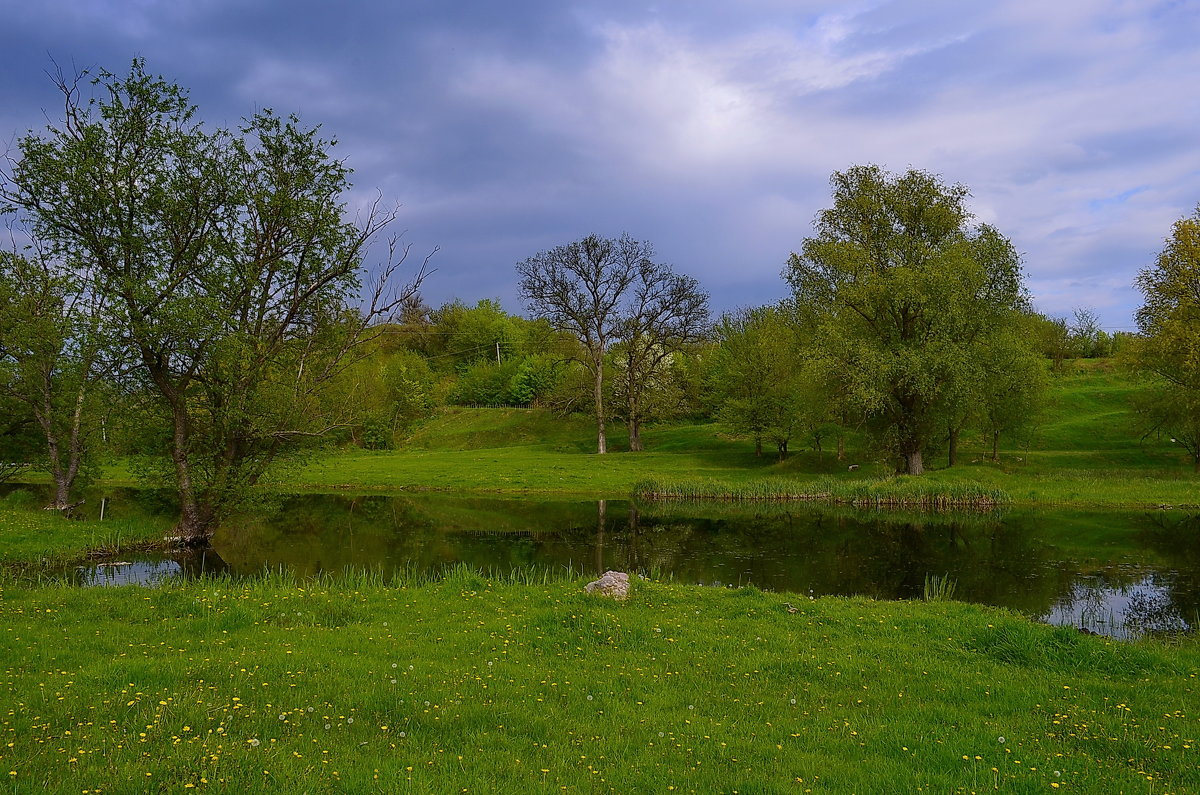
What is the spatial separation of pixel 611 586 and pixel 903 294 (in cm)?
2888

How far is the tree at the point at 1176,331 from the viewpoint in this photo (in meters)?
39.3

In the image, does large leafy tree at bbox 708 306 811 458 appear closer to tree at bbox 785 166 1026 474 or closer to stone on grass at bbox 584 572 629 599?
tree at bbox 785 166 1026 474

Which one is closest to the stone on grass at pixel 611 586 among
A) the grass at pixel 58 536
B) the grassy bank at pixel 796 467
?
the grassy bank at pixel 796 467

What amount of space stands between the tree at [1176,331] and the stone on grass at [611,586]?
3812 centimetres

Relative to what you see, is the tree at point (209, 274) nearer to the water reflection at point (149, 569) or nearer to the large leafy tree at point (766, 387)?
the water reflection at point (149, 569)

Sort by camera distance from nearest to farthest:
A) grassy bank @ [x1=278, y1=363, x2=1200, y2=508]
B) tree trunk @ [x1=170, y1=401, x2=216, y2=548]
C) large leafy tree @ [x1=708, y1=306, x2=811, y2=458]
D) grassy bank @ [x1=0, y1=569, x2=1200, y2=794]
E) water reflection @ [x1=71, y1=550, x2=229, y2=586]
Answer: grassy bank @ [x1=0, y1=569, x2=1200, y2=794]
water reflection @ [x1=71, y1=550, x2=229, y2=586]
tree trunk @ [x1=170, y1=401, x2=216, y2=548]
grassy bank @ [x1=278, y1=363, x2=1200, y2=508]
large leafy tree @ [x1=708, y1=306, x2=811, y2=458]

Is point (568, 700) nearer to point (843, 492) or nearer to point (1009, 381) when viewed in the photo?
point (843, 492)

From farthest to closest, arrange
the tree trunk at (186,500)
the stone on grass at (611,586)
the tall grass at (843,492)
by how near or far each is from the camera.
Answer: the tall grass at (843,492) → the tree trunk at (186,500) → the stone on grass at (611,586)

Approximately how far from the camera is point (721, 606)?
578 inches

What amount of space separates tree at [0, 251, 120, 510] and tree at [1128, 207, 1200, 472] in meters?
48.1

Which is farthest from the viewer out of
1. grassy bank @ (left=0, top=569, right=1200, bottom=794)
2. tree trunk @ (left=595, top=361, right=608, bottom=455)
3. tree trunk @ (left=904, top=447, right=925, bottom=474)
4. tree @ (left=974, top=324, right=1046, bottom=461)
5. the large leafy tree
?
tree trunk @ (left=595, top=361, right=608, bottom=455)

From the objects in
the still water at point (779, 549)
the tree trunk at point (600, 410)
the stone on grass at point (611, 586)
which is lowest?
the still water at point (779, 549)

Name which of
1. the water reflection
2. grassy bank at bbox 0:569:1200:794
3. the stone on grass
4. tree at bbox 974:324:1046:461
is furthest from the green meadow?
tree at bbox 974:324:1046:461

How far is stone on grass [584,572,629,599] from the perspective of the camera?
575 inches
